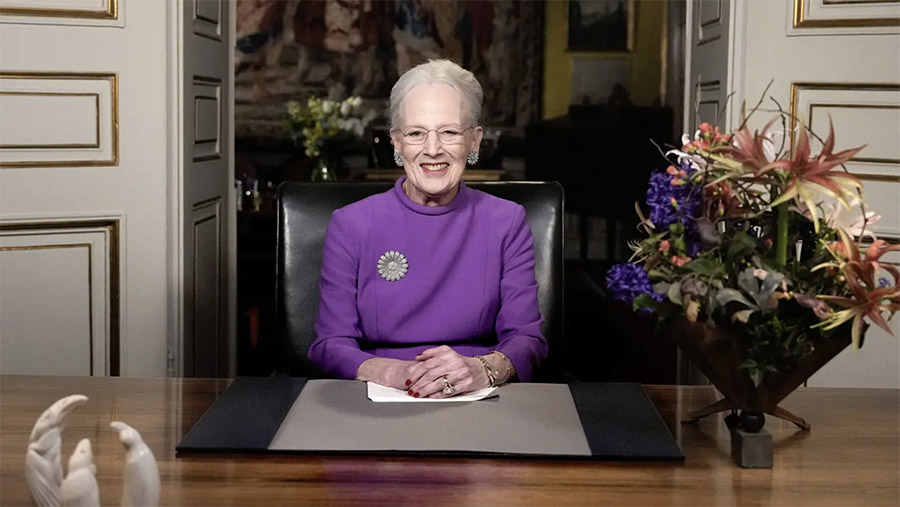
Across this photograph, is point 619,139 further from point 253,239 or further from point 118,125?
point 118,125

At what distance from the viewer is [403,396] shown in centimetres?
183

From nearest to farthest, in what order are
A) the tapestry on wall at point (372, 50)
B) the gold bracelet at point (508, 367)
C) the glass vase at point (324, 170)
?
the gold bracelet at point (508, 367)
the glass vase at point (324, 170)
the tapestry on wall at point (372, 50)

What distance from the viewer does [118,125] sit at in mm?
3434

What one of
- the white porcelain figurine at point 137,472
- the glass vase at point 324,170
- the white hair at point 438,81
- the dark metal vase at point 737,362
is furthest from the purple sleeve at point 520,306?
the glass vase at point 324,170

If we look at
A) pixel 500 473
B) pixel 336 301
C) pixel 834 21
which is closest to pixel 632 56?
pixel 834 21

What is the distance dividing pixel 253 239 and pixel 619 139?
2203 mm

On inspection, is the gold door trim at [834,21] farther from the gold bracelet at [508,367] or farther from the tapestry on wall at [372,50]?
the tapestry on wall at [372,50]

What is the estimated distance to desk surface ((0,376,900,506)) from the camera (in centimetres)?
140

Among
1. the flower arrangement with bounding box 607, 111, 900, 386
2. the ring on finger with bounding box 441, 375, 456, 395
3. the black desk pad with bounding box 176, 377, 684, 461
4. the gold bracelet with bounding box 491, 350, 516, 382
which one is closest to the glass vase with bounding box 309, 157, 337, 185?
the gold bracelet with bounding box 491, 350, 516, 382

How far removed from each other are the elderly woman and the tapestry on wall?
4124 millimetres

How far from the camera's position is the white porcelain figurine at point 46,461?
129 centimetres

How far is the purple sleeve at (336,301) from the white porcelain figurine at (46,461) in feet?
3.21

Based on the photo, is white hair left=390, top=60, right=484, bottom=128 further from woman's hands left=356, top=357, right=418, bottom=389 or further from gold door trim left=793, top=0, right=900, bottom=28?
gold door trim left=793, top=0, right=900, bottom=28

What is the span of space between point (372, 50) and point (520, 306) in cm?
445
